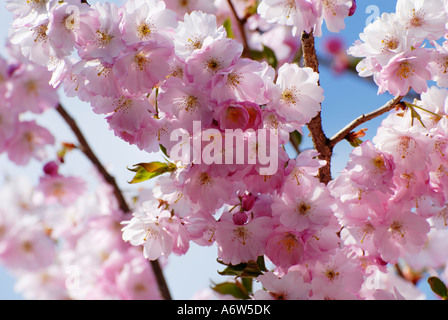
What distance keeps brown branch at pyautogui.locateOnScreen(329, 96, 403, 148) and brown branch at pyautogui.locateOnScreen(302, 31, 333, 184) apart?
2 centimetres

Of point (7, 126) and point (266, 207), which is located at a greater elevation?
point (266, 207)

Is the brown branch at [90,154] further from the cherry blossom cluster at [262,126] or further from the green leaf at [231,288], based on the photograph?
the cherry blossom cluster at [262,126]

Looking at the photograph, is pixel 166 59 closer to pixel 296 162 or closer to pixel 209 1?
Answer: pixel 296 162

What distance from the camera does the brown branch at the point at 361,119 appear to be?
1.33m

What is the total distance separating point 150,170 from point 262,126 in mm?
373

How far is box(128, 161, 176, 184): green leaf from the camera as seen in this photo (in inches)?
52.0

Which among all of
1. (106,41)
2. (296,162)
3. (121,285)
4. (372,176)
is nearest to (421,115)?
(372,176)

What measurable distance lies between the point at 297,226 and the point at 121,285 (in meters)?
1.68

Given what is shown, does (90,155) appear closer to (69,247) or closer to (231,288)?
(231,288)

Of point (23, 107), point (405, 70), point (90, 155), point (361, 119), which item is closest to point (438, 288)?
point (361, 119)

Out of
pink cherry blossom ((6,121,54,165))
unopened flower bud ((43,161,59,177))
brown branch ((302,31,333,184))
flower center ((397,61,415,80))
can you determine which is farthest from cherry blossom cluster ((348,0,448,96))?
pink cherry blossom ((6,121,54,165))

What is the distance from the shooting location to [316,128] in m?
1.39

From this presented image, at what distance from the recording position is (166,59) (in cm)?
110

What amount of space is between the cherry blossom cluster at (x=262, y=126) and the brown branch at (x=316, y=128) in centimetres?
4
